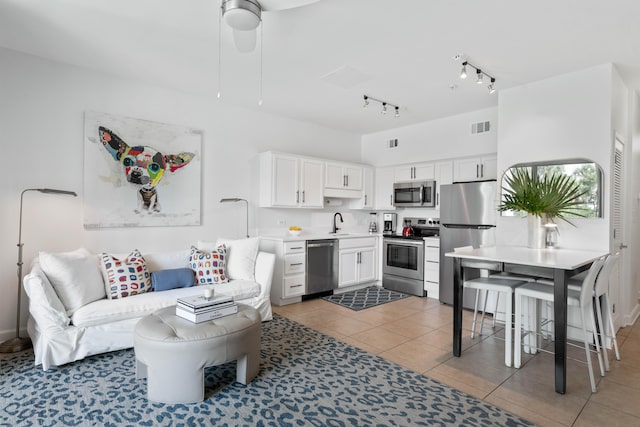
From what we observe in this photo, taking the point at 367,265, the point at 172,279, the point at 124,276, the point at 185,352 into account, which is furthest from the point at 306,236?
the point at 185,352

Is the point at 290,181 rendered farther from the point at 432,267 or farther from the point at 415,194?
the point at 432,267

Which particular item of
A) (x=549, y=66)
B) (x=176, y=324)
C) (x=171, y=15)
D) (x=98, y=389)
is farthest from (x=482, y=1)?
(x=98, y=389)

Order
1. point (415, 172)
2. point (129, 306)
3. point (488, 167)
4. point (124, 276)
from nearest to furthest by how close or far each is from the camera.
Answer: point (129, 306) → point (124, 276) → point (488, 167) → point (415, 172)

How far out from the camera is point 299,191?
523cm

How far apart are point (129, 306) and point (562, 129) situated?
446cm

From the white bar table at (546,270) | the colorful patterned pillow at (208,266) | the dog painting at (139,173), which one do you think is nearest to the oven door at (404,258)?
the white bar table at (546,270)

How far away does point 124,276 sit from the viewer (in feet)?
10.8

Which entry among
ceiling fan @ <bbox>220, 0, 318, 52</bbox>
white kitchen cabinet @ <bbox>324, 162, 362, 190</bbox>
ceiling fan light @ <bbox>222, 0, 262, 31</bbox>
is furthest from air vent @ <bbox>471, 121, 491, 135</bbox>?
ceiling fan light @ <bbox>222, 0, 262, 31</bbox>

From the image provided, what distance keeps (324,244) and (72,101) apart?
11.2ft

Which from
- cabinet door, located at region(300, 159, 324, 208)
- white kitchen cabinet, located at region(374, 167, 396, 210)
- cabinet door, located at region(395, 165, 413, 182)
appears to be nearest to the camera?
cabinet door, located at region(300, 159, 324, 208)

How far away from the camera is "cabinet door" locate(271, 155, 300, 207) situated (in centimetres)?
492

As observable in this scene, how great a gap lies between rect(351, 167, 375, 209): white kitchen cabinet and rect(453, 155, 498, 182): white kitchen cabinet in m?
1.47

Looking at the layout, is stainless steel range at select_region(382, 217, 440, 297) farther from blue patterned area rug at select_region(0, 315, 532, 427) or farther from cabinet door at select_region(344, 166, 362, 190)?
blue patterned area rug at select_region(0, 315, 532, 427)

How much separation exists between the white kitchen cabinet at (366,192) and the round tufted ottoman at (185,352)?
157 inches
